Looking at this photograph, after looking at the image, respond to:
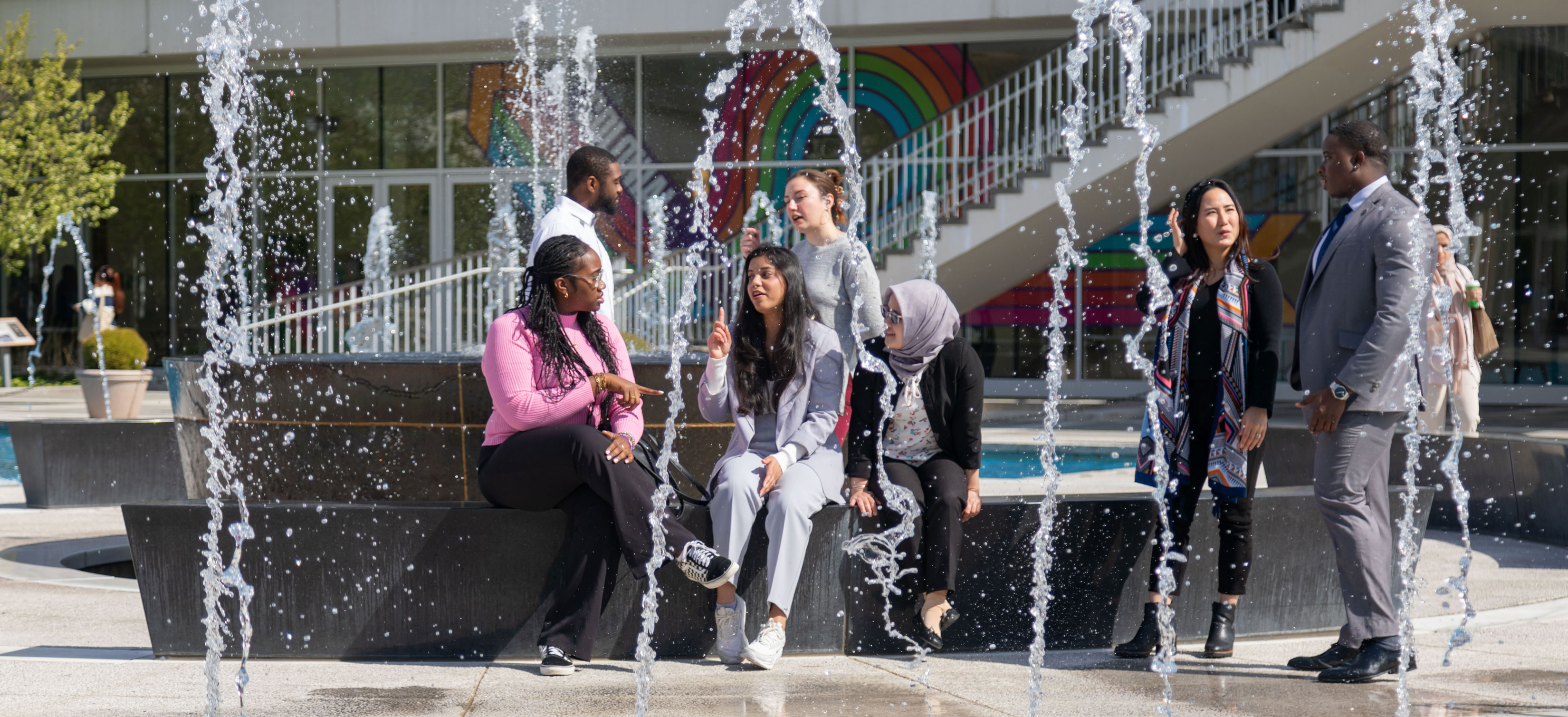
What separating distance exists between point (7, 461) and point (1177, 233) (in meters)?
10.6

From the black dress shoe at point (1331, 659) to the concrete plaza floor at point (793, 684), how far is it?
0.12ft

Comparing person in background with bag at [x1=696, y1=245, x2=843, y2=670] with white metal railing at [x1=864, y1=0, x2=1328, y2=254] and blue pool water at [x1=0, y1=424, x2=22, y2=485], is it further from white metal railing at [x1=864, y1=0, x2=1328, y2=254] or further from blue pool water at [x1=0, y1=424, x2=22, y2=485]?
white metal railing at [x1=864, y1=0, x2=1328, y2=254]

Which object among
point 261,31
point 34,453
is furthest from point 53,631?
point 261,31

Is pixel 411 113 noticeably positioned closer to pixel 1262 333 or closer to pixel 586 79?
pixel 586 79

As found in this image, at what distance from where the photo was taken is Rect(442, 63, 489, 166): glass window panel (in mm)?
18859

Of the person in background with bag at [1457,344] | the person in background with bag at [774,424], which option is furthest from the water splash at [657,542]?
the person in background with bag at [1457,344]

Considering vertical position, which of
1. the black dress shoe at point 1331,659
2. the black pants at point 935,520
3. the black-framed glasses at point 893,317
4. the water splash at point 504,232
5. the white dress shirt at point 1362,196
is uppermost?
the water splash at point 504,232

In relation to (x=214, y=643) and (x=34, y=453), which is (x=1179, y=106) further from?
(x=214, y=643)

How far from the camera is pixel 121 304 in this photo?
19.5m

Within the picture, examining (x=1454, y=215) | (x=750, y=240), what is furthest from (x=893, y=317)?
(x=1454, y=215)

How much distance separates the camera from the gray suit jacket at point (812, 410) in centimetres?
485

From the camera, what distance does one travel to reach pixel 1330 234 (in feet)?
15.2

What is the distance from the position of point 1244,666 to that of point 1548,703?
2.94 ft

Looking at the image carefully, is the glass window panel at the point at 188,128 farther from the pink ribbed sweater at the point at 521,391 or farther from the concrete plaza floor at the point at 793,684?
the pink ribbed sweater at the point at 521,391
